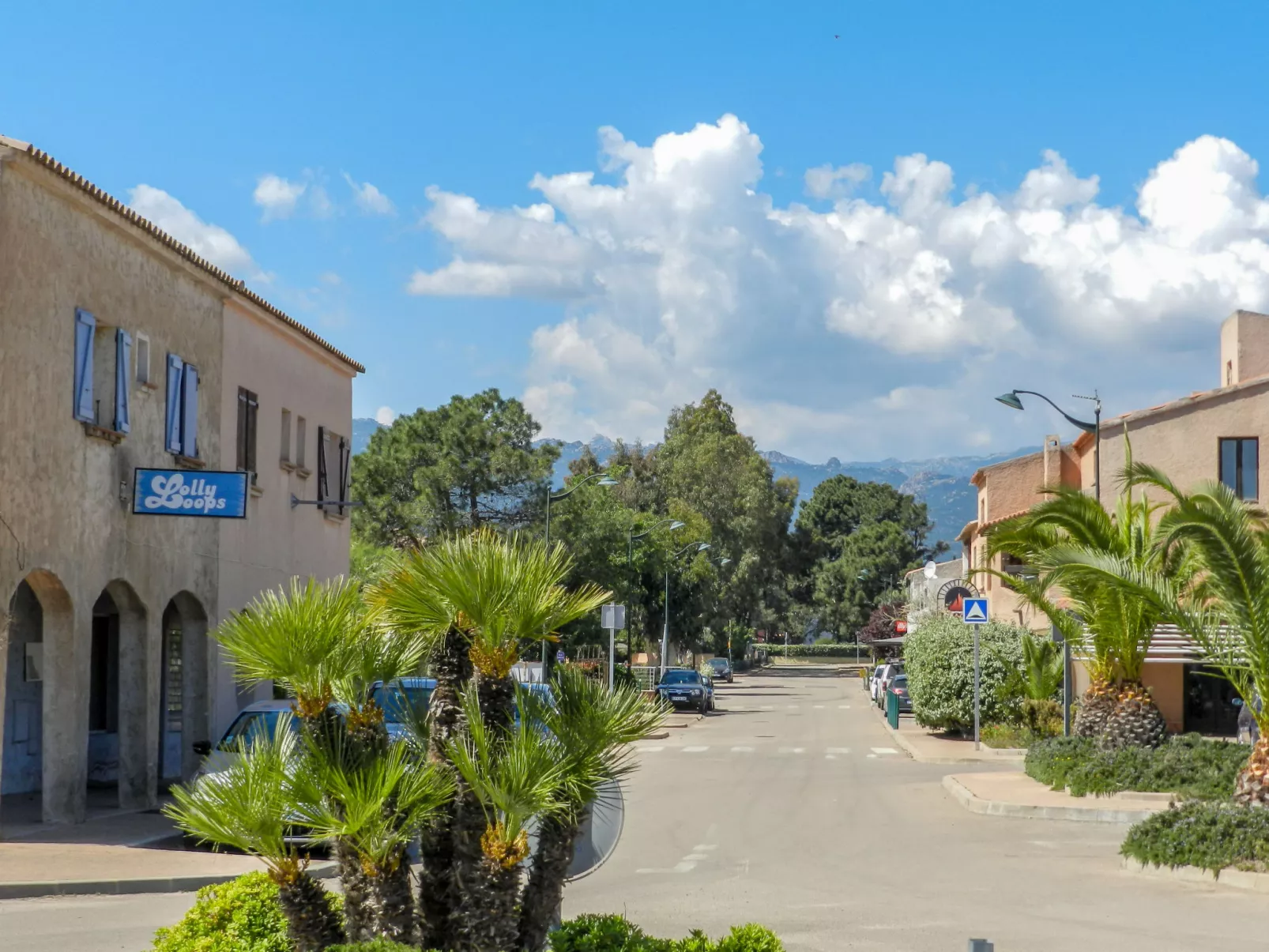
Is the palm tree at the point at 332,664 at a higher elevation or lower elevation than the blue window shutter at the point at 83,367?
lower

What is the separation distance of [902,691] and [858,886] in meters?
31.2

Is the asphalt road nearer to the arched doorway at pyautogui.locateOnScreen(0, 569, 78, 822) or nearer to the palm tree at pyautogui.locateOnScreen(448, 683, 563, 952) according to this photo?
the arched doorway at pyautogui.locateOnScreen(0, 569, 78, 822)

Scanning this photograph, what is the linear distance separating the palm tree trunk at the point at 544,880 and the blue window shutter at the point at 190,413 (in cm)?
1476

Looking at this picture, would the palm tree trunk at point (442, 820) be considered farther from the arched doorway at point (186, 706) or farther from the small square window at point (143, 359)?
the arched doorway at point (186, 706)

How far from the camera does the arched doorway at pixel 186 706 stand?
21281mm

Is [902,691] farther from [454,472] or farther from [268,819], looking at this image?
[268,819]

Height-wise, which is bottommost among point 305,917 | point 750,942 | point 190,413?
point 750,942

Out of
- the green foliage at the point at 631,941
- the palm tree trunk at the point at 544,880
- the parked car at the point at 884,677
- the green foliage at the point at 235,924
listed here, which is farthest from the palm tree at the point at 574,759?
the parked car at the point at 884,677

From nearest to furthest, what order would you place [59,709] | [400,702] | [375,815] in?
[375,815]
[400,702]
[59,709]

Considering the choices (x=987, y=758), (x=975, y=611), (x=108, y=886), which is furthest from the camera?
(x=987, y=758)

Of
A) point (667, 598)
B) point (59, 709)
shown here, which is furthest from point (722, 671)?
point (59, 709)

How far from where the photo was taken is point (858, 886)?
A: 45.4 feet

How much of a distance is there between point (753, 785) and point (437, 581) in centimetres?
1851

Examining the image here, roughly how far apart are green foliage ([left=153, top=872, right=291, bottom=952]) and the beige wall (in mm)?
14807
